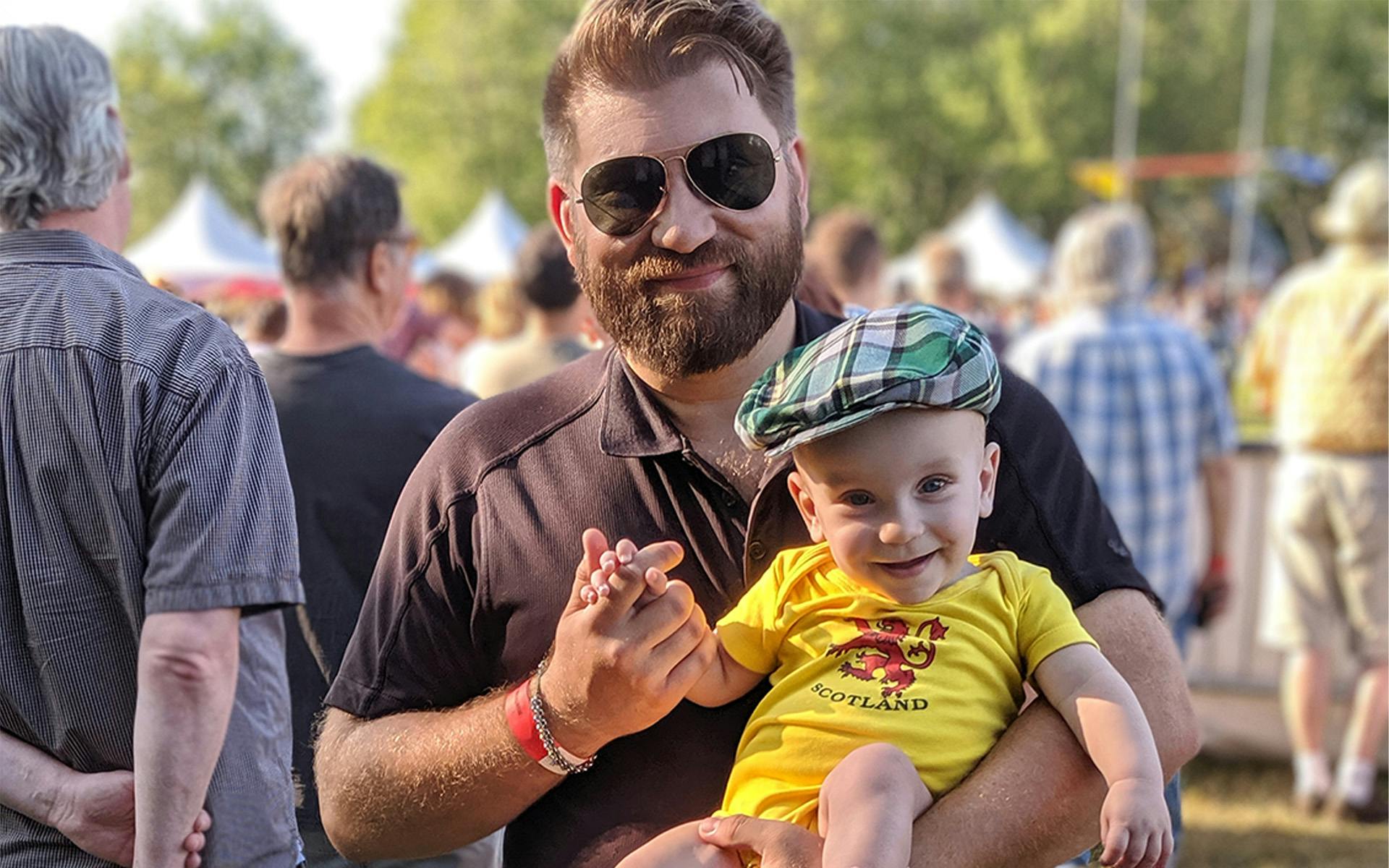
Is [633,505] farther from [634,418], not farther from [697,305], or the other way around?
[697,305]

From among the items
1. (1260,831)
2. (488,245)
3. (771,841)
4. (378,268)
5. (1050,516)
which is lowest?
(1260,831)

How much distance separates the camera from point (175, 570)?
7.18ft

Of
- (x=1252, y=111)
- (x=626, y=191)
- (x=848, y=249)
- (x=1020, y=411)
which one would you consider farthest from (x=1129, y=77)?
(x=626, y=191)

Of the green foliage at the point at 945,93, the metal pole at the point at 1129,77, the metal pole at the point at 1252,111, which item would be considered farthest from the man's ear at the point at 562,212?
the metal pole at the point at 1129,77

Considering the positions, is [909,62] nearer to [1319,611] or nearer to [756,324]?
[1319,611]

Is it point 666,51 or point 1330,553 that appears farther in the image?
point 1330,553

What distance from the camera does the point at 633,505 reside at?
7.29 feet

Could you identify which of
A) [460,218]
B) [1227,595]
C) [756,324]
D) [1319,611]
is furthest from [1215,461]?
[460,218]

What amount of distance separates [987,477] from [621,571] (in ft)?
1.94

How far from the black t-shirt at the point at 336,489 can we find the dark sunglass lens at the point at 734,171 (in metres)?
1.34

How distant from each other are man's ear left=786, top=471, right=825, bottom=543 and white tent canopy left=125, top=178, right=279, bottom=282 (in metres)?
18.4

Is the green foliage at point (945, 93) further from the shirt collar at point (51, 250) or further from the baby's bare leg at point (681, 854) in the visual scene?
the baby's bare leg at point (681, 854)

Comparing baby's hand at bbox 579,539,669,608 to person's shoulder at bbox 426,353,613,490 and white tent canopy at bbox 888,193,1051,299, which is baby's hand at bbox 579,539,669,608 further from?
white tent canopy at bbox 888,193,1051,299

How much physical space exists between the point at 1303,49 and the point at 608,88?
63.8 metres
